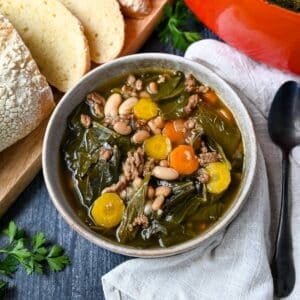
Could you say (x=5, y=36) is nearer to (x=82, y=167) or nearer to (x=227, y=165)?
(x=82, y=167)

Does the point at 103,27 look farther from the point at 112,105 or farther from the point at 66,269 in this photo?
Result: the point at 66,269

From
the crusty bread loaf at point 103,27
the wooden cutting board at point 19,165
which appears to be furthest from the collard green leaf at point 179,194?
the crusty bread loaf at point 103,27

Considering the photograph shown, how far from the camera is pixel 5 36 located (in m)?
2.20

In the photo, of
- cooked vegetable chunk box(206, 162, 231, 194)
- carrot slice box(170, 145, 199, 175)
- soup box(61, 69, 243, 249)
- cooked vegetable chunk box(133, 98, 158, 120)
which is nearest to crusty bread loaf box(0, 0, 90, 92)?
soup box(61, 69, 243, 249)

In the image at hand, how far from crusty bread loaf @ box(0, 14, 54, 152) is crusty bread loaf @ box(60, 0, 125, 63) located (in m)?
0.30

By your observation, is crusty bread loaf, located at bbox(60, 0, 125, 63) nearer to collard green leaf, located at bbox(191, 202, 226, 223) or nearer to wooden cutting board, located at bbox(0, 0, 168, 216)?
wooden cutting board, located at bbox(0, 0, 168, 216)

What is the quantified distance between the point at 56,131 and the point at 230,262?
73 cm

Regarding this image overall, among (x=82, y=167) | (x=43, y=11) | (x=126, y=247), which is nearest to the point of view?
(x=126, y=247)

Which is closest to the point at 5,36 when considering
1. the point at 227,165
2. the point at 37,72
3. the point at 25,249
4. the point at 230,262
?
the point at 37,72

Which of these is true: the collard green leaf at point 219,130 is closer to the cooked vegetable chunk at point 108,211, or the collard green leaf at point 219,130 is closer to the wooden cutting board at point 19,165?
the cooked vegetable chunk at point 108,211

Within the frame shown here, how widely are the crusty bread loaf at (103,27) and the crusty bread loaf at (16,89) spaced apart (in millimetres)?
295

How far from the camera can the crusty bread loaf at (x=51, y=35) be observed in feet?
7.83

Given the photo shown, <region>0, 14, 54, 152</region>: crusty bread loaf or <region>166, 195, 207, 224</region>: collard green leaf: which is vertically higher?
<region>0, 14, 54, 152</region>: crusty bread loaf

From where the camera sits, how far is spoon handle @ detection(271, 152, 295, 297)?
2.09 meters
